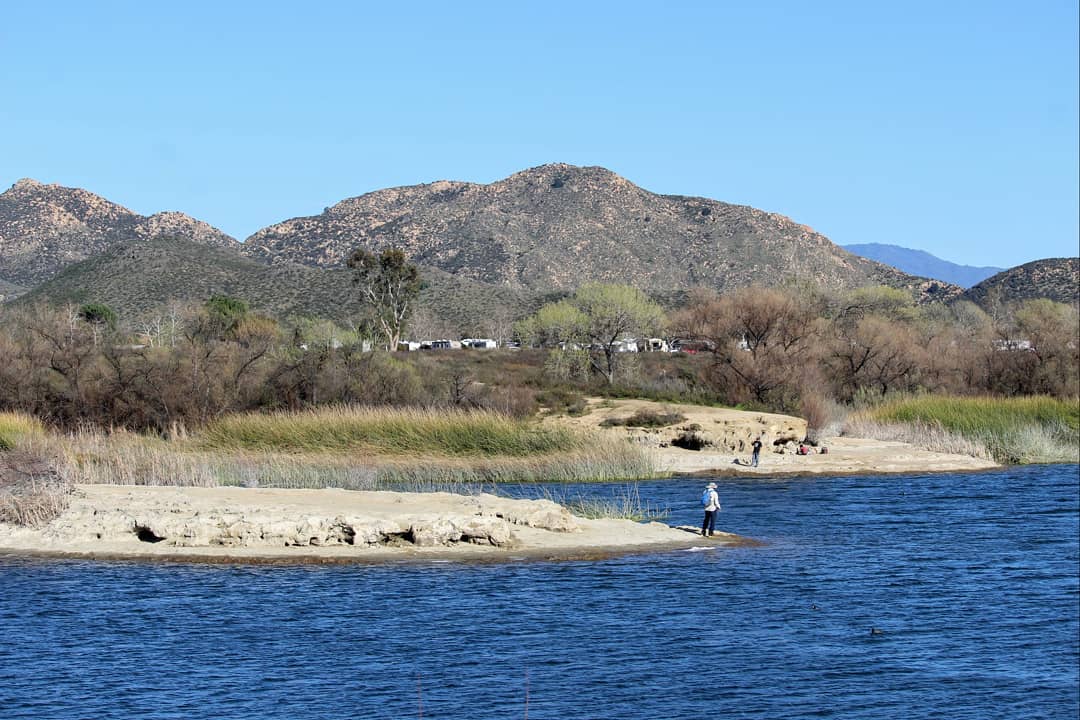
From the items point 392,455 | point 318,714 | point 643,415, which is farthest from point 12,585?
point 643,415

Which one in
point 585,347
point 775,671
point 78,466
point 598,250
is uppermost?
point 598,250

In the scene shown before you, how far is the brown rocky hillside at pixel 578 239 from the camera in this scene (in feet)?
480

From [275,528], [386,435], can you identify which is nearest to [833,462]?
[386,435]

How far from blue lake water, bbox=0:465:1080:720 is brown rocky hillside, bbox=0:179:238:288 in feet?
375

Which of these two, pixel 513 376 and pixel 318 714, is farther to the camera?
pixel 513 376

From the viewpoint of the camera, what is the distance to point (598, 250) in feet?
494

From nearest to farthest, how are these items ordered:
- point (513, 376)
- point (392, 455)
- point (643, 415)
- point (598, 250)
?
1. point (392, 455)
2. point (643, 415)
3. point (513, 376)
4. point (598, 250)

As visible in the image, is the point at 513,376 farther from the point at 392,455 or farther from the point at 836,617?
the point at 836,617

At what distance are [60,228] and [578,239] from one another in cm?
5607

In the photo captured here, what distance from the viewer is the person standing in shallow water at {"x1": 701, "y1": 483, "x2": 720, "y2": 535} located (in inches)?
1184

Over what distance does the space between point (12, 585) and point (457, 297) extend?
106m

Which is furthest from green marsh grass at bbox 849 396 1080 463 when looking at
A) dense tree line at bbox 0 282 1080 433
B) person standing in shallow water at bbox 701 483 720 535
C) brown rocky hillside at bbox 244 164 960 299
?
brown rocky hillside at bbox 244 164 960 299

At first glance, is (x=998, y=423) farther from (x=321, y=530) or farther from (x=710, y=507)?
(x=321, y=530)

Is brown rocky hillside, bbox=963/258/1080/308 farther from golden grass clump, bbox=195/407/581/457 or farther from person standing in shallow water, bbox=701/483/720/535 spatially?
A: person standing in shallow water, bbox=701/483/720/535
